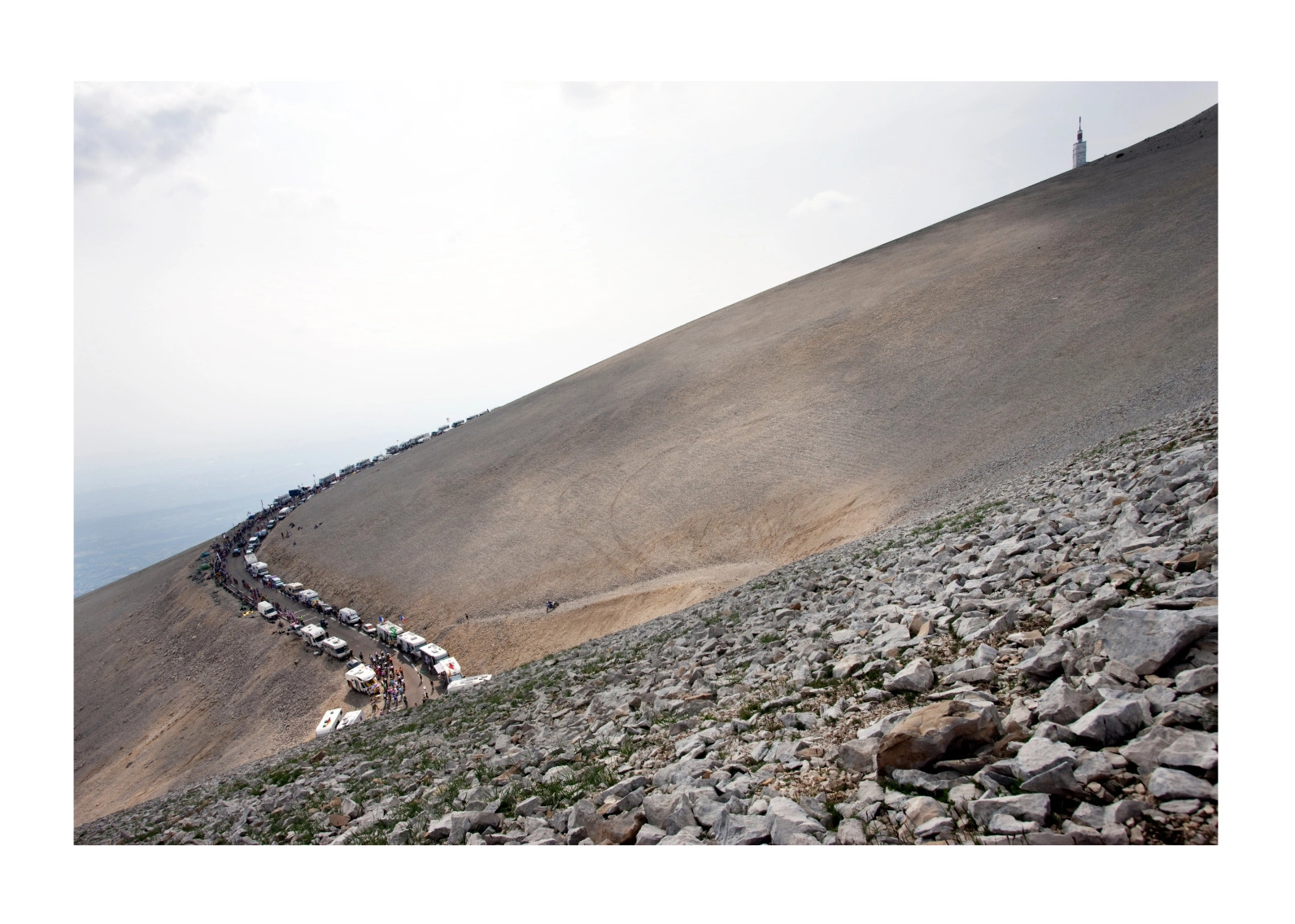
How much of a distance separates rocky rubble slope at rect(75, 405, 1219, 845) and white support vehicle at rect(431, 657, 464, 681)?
10.3 meters

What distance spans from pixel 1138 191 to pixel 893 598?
1998 inches

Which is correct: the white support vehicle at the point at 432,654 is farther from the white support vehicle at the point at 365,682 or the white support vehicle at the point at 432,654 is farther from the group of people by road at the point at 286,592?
the white support vehicle at the point at 365,682

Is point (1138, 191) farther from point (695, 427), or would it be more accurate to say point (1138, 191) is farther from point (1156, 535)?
point (1156, 535)

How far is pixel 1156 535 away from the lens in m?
5.74

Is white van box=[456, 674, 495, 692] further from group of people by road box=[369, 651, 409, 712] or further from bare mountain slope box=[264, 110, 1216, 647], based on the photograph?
bare mountain slope box=[264, 110, 1216, 647]

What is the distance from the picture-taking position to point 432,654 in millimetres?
22516

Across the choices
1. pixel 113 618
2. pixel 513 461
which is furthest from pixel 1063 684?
pixel 113 618

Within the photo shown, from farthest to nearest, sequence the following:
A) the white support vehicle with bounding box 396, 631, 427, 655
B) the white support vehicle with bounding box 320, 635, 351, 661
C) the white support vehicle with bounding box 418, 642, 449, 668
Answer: the white support vehicle with bounding box 320, 635, 351, 661 < the white support vehicle with bounding box 396, 631, 427, 655 < the white support vehicle with bounding box 418, 642, 449, 668

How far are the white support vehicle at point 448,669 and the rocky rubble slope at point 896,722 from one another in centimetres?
1031

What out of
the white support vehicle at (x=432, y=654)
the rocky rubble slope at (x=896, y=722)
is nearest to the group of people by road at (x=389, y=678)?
the white support vehicle at (x=432, y=654)

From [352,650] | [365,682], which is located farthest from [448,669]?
[352,650]

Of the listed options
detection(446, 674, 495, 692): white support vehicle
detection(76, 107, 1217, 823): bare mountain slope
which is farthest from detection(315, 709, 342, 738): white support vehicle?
detection(446, 674, 495, 692): white support vehicle

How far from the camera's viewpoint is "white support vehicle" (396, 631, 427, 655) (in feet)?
77.1

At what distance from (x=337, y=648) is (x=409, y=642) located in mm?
3145
